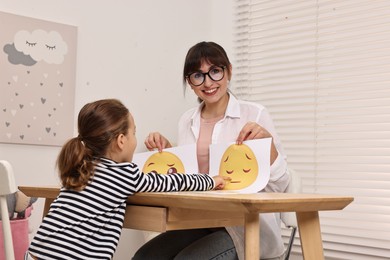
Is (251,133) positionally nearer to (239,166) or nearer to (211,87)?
(239,166)

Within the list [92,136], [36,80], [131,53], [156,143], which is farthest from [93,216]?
[131,53]

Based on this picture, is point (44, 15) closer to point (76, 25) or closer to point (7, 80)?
point (76, 25)

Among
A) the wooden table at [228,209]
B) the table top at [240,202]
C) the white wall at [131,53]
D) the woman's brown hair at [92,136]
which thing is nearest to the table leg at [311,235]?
the wooden table at [228,209]

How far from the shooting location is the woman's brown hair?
1375 millimetres

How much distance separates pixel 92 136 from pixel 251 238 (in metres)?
0.49

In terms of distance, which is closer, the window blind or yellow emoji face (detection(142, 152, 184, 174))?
yellow emoji face (detection(142, 152, 184, 174))

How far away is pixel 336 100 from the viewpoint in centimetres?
258

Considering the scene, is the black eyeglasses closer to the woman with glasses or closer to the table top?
the woman with glasses

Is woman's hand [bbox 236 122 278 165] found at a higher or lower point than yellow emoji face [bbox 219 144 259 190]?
higher

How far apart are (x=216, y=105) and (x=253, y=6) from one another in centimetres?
131

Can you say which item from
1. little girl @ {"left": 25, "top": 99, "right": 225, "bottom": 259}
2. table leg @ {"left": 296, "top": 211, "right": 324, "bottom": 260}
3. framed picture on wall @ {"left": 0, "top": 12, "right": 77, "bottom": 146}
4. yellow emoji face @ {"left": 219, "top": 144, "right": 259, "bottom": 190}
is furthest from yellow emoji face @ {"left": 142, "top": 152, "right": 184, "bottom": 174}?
framed picture on wall @ {"left": 0, "top": 12, "right": 77, "bottom": 146}

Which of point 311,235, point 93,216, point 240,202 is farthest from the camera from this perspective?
point 311,235

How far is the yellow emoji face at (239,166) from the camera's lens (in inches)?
59.8

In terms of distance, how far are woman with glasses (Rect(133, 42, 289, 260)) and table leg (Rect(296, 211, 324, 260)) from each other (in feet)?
0.63
